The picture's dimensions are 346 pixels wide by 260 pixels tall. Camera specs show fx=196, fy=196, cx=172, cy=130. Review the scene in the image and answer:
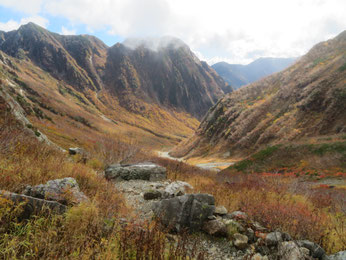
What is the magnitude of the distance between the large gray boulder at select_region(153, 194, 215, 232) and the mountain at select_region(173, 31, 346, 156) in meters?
25.1

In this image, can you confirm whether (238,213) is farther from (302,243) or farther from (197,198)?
(302,243)

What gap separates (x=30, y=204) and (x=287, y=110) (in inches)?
1882

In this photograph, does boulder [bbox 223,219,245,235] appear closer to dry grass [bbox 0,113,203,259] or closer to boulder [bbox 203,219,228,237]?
boulder [bbox 203,219,228,237]

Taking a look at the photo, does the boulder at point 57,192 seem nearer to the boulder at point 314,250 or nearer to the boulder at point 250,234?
the boulder at point 250,234

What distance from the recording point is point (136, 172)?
1080 cm

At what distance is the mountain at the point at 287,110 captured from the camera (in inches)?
1348

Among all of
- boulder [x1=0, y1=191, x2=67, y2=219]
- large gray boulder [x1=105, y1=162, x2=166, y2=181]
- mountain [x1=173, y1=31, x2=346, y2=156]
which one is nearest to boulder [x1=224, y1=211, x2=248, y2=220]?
boulder [x1=0, y1=191, x2=67, y2=219]

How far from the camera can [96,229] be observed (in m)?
2.92

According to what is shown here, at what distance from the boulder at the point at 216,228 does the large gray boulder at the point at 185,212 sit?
16 cm

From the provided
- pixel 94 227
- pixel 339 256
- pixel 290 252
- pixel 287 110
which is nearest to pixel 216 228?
pixel 290 252

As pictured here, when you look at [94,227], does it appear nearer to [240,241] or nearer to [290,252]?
[240,241]

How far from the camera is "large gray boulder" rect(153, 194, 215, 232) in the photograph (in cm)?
444

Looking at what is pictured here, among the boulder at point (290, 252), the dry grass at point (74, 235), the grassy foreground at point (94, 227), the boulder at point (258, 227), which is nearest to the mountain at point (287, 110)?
the grassy foreground at point (94, 227)

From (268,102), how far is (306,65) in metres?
15.1
